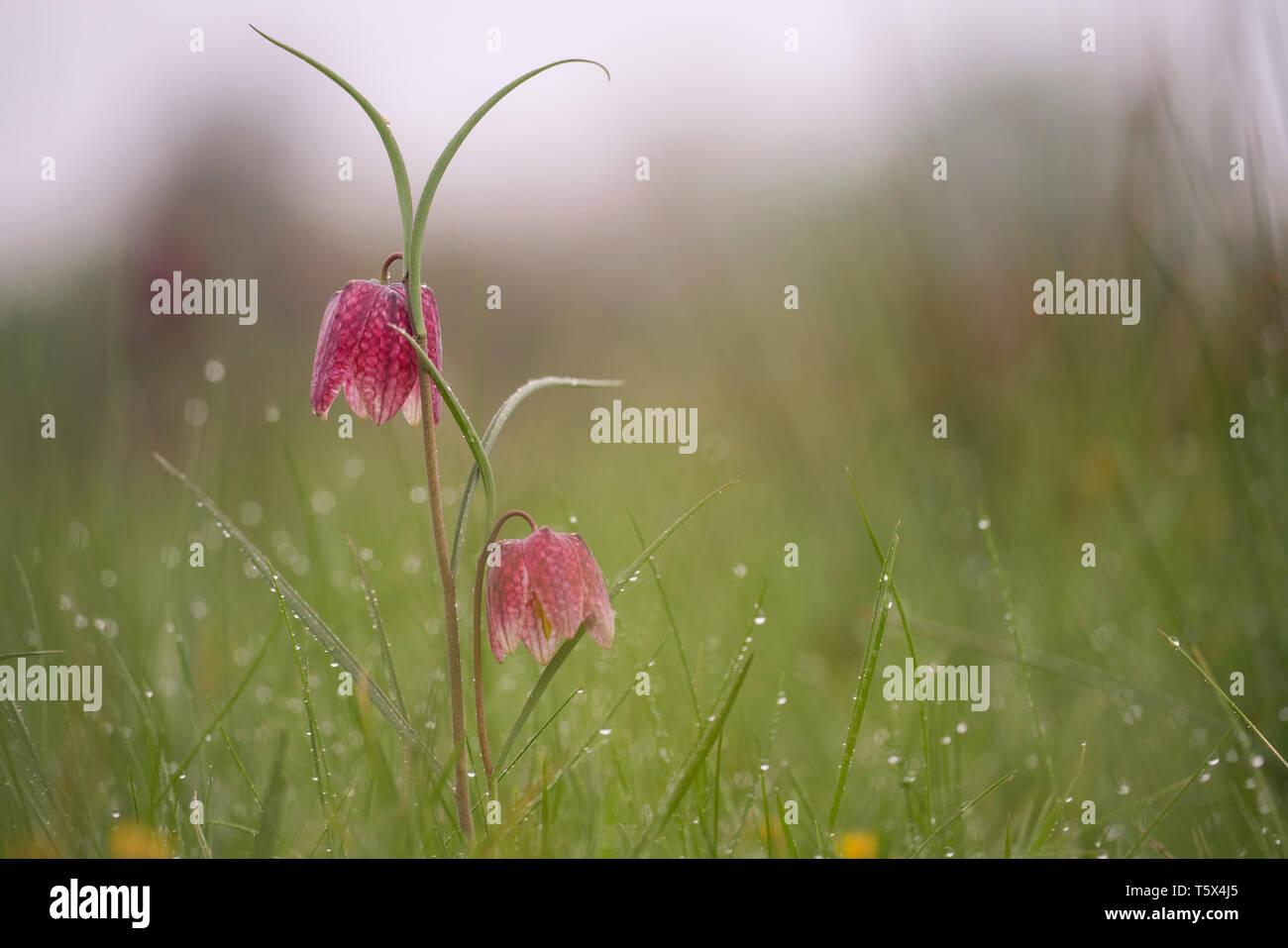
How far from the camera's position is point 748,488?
2.47 meters

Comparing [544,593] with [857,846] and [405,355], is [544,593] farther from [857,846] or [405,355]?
[857,846]

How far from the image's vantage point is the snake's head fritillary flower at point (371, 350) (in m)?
0.91

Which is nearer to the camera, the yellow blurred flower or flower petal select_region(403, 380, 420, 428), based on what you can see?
flower petal select_region(403, 380, 420, 428)

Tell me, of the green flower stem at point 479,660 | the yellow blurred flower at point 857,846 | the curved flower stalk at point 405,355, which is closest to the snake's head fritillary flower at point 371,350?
the curved flower stalk at point 405,355

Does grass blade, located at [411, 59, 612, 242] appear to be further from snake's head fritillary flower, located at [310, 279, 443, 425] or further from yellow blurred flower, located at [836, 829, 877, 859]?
yellow blurred flower, located at [836, 829, 877, 859]

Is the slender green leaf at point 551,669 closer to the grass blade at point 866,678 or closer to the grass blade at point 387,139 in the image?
the grass blade at point 866,678

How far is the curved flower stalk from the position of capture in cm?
83

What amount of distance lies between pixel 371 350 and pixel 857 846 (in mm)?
855

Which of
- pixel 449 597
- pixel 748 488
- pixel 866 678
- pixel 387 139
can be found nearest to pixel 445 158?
pixel 387 139

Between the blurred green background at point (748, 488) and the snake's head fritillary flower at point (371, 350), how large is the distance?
36 cm

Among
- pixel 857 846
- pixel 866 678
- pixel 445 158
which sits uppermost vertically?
pixel 445 158

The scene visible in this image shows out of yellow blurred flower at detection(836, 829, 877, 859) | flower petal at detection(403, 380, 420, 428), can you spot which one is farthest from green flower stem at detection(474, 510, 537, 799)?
yellow blurred flower at detection(836, 829, 877, 859)

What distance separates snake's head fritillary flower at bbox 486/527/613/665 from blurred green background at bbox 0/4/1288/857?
6.3 inches
